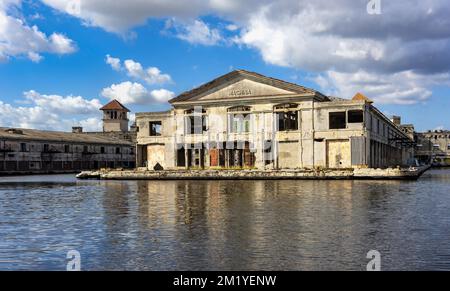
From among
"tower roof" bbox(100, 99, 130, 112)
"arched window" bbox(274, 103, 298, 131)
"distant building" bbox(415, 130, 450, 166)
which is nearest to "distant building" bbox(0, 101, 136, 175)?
"tower roof" bbox(100, 99, 130, 112)

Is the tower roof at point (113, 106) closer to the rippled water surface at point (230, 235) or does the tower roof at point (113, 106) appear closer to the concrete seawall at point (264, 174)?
the concrete seawall at point (264, 174)

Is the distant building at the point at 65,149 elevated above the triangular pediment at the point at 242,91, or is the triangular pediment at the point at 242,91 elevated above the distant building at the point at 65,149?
the triangular pediment at the point at 242,91

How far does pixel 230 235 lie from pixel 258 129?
4676cm

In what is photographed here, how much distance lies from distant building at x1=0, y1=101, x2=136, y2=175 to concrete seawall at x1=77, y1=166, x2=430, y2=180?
23.2m

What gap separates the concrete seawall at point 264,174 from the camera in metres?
49.2

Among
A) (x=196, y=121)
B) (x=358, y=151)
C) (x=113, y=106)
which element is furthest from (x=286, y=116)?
(x=113, y=106)

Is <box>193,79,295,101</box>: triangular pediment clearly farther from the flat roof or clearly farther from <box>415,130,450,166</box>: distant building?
<box>415,130,450,166</box>: distant building

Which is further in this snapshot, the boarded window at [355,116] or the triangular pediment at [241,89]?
the triangular pediment at [241,89]

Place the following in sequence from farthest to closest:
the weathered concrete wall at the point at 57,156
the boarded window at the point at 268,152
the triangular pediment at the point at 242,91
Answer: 1. the weathered concrete wall at the point at 57,156
2. the boarded window at the point at 268,152
3. the triangular pediment at the point at 242,91

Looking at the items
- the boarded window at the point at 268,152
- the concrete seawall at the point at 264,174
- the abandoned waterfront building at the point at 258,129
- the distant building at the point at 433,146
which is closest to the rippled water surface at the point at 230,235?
the concrete seawall at the point at 264,174

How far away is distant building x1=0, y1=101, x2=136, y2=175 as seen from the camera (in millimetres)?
80750

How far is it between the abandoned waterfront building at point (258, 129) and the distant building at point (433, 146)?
7237 cm

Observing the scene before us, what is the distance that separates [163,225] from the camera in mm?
17875

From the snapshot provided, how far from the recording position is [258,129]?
61.9m
